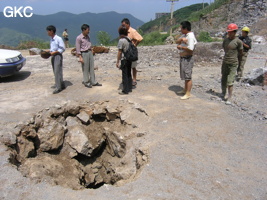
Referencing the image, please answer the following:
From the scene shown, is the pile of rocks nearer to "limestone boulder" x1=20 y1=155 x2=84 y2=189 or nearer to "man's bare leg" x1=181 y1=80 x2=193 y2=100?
"limestone boulder" x1=20 y1=155 x2=84 y2=189

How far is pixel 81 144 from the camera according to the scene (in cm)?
468

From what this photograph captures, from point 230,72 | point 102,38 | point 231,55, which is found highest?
point 102,38

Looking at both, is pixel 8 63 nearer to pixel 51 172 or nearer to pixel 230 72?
Result: pixel 51 172

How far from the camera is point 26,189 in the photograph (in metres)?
2.72

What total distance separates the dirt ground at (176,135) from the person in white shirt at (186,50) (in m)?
0.59

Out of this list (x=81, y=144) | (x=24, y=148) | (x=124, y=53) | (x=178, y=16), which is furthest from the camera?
(x=178, y=16)

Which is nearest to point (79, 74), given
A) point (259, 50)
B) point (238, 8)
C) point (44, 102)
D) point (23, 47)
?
point (44, 102)

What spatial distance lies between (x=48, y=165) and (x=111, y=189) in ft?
5.06

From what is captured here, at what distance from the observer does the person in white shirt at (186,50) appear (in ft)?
15.1

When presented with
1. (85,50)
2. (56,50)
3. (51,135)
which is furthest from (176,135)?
(56,50)

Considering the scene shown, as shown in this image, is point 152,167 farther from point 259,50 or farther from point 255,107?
point 259,50

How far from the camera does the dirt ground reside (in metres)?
2.70

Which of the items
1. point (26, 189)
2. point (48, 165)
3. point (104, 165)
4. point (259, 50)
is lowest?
point (104, 165)

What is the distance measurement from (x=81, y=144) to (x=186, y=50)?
10.1 feet
